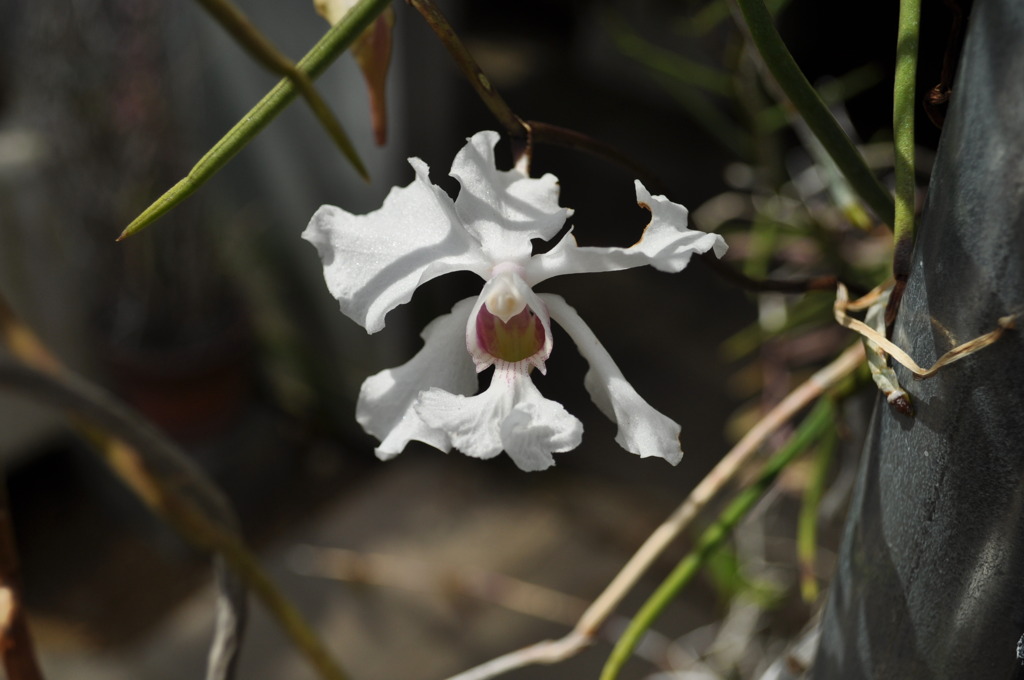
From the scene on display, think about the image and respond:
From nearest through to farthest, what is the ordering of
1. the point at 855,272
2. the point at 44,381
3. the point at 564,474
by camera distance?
the point at 44,381
the point at 855,272
the point at 564,474

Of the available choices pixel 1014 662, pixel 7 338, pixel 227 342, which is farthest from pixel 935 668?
pixel 227 342

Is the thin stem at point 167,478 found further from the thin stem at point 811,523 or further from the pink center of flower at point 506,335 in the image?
the thin stem at point 811,523

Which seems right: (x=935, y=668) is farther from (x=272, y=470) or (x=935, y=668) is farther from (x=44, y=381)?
(x=272, y=470)

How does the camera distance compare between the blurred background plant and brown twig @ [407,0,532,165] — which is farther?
the blurred background plant

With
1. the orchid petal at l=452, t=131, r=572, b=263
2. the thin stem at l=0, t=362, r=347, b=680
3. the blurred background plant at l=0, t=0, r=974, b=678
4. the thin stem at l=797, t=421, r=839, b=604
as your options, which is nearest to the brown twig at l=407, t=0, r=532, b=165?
the orchid petal at l=452, t=131, r=572, b=263

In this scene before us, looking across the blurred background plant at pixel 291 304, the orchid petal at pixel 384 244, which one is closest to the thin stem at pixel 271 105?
the orchid petal at pixel 384 244

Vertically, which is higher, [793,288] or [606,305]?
[793,288]

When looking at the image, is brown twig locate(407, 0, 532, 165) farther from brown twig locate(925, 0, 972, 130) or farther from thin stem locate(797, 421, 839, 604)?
thin stem locate(797, 421, 839, 604)
